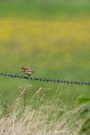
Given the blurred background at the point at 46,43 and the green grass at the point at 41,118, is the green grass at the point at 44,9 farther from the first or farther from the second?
the green grass at the point at 41,118

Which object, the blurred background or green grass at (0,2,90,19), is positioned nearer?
the blurred background

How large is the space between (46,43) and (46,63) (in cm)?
449

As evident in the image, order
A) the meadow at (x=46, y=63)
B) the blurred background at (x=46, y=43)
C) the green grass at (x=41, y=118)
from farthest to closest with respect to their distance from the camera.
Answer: the blurred background at (x=46, y=43) < the meadow at (x=46, y=63) < the green grass at (x=41, y=118)

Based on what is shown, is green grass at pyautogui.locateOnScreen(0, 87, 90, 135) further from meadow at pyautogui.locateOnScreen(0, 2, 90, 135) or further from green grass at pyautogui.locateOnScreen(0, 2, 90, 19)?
green grass at pyautogui.locateOnScreen(0, 2, 90, 19)

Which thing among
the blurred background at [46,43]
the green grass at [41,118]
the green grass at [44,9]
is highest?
the green grass at [41,118]

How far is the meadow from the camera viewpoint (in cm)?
782

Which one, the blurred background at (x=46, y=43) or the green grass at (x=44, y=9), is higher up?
the blurred background at (x=46, y=43)

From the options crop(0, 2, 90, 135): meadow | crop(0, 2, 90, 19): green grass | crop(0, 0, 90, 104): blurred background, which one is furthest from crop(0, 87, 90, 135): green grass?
crop(0, 2, 90, 19): green grass

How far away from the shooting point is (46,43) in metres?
22.1

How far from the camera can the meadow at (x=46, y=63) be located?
7.82m

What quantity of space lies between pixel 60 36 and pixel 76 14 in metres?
5.85

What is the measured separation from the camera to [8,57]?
18.7 meters

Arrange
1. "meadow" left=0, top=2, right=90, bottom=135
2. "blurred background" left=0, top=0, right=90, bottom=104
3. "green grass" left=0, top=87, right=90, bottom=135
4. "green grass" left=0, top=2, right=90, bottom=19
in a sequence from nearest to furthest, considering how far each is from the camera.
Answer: "green grass" left=0, top=87, right=90, bottom=135 → "meadow" left=0, top=2, right=90, bottom=135 → "blurred background" left=0, top=0, right=90, bottom=104 → "green grass" left=0, top=2, right=90, bottom=19

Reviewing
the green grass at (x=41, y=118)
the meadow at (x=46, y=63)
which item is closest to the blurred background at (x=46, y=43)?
the meadow at (x=46, y=63)
